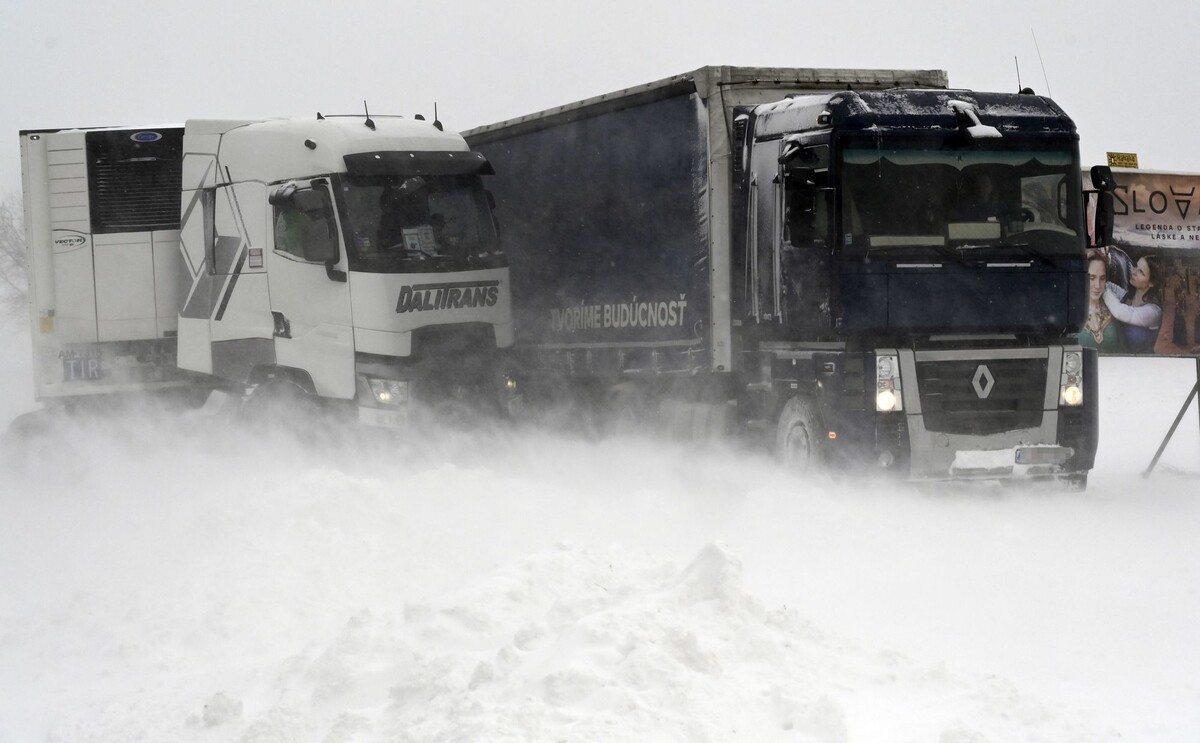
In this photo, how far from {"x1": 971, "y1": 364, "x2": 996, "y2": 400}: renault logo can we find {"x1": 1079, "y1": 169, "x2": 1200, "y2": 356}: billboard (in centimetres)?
334

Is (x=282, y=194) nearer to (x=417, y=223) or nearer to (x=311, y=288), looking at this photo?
(x=311, y=288)

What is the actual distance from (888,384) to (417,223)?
15.6ft

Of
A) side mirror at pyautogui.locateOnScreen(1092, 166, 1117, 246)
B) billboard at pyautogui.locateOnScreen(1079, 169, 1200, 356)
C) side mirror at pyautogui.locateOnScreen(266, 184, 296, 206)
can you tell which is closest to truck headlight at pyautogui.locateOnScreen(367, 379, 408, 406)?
side mirror at pyautogui.locateOnScreen(266, 184, 296, 206)

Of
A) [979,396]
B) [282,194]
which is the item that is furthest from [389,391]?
[979,396]

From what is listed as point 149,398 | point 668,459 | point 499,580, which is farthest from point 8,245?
point 499,580

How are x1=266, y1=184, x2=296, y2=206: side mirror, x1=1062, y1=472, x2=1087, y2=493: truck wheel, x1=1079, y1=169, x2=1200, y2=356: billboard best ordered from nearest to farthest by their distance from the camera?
x1=1062, y1=472, x2=1087, y2=493: truck wheel, x1=266, y1=184, x2=296, y2=206: side mirror, x1=1079, y1=169, x2=1200, y2=356: billboard

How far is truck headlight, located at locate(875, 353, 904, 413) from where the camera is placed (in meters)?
9.82

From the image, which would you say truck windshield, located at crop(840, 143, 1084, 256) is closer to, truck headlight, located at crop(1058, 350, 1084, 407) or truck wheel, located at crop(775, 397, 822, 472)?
truck headlight, located at crop(1058, 350, 1084, 407)

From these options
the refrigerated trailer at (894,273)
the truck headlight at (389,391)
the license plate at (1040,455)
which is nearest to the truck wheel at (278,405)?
the truck headlight at (389,391)

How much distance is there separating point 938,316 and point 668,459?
3064mm

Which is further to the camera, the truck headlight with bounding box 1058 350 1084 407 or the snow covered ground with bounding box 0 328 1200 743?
the truck headlight with bounding box 1058 350 1084 407

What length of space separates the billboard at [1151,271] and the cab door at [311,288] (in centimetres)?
707

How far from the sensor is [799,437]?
1053cm

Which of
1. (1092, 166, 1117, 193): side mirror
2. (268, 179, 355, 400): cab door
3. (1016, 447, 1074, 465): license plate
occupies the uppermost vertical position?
(1092, 166, 1117, 193): side mirror
